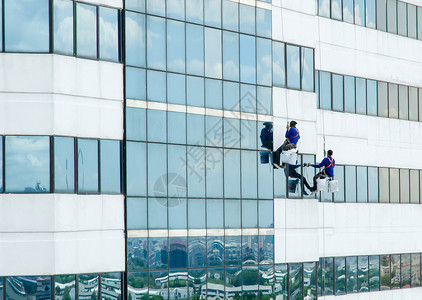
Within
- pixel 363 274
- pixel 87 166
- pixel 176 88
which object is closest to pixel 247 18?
pixel 176 88

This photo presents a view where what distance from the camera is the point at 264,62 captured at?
33781mm

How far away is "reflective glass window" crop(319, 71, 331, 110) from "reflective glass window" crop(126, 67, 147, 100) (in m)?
12.0

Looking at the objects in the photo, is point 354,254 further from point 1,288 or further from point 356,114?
point 1,288

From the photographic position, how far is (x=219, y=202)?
31.7 metres

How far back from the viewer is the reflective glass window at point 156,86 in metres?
29.4

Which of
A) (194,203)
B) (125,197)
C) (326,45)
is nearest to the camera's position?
(125,197)

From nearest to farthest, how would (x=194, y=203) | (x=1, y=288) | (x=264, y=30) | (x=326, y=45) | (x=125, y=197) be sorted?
(x=1, y=288)
(x=125, y=197)
(x=194, y=203)
(x=264, y=30)
(x=326, y=45)

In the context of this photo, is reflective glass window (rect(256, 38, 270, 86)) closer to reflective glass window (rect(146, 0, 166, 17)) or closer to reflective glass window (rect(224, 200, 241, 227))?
reflective glass window (rect(146, 0, 166, 17))

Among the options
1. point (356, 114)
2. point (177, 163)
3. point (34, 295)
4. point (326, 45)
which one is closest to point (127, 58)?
point (177, 163)

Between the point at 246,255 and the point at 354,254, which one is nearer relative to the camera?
the point at 246,255

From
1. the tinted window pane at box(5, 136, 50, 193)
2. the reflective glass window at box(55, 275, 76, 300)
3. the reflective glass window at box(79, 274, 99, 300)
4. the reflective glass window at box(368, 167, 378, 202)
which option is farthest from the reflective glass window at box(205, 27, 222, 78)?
the reflective glass window at box(368, 167, 378, 202)

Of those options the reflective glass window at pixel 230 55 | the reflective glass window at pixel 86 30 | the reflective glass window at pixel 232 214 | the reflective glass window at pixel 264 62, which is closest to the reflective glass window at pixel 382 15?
the reflective glass window at pixel 264 62

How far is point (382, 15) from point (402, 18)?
2.02 metres

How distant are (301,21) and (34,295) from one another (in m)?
17.7
